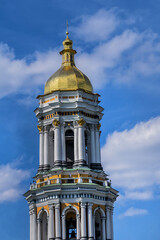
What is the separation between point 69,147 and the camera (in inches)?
2133

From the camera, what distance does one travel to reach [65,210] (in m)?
49.8

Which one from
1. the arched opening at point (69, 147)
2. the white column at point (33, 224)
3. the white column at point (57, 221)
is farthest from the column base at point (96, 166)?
the white column at point (33, 224)

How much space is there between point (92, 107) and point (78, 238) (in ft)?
37.0

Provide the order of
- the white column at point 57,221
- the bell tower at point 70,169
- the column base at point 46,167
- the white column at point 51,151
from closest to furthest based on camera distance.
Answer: the white column at point 57,221
the bell tower at point 70,169
the column base at point 46,167
the white column at point 51,151

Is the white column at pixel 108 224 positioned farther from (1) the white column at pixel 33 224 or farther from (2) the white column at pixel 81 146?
(1) the white column at pixel 33 224

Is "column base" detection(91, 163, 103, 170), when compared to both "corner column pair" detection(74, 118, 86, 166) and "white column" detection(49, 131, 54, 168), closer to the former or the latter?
"corner column pair" detection(74, 118, 86, 166)

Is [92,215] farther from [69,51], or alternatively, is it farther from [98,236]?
[69,51]

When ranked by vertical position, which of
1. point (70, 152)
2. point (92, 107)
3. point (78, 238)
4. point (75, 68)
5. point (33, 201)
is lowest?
point (78, 238)

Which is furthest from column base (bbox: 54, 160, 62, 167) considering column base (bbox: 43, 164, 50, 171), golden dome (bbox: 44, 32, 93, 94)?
golden dome (bbox: 44, 32, 93, 94)

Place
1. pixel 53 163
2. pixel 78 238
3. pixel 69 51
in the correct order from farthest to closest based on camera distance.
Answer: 1. pixel 69 51
2. pixel 53 163
3. pixel 78 238

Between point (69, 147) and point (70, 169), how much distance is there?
3.45 m

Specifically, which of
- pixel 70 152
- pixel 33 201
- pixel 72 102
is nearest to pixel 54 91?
pixel 72 102

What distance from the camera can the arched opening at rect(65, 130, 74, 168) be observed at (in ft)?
175

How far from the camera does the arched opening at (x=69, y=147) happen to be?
53.2 metres
